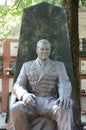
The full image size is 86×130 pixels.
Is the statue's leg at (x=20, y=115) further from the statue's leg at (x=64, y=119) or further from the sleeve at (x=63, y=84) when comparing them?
the sleeve at (x=63, y=84)

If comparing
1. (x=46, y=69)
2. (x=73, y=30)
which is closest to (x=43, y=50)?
(x=46, y=69)

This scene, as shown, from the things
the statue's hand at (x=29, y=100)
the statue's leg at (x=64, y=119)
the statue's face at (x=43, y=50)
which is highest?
the statue's face at (x=43, y=50)

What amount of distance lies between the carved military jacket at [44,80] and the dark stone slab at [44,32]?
1.75 feet

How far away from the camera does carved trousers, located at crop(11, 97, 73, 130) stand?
5699 millimetres

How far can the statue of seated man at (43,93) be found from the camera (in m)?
5.74

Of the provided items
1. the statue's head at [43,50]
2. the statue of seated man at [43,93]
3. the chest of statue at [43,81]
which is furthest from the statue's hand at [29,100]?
the statue's head at [43,50]

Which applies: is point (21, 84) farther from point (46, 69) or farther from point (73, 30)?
point (73, 30)

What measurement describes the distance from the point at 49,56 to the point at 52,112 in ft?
4.30

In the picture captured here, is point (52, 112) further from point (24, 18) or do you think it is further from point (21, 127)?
point (24, 18)

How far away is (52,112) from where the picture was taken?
590 cm

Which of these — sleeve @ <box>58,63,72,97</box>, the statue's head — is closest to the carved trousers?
sleeve @ <box>58,63,72,97</box>

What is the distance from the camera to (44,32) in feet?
23.3

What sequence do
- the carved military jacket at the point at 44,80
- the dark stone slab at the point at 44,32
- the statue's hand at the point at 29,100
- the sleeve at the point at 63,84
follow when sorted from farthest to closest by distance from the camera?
the dark stone slab at the point at 44,32 < the carved military jacket at the point at 44,80 < the sleeve at the point at 63,84 < the statue's hand at the point at 29,100

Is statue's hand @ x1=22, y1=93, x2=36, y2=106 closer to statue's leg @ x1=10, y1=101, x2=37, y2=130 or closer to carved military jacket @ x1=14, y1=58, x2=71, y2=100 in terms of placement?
statue's leg @ x1=10, y1=101, x2=37, y2=130
